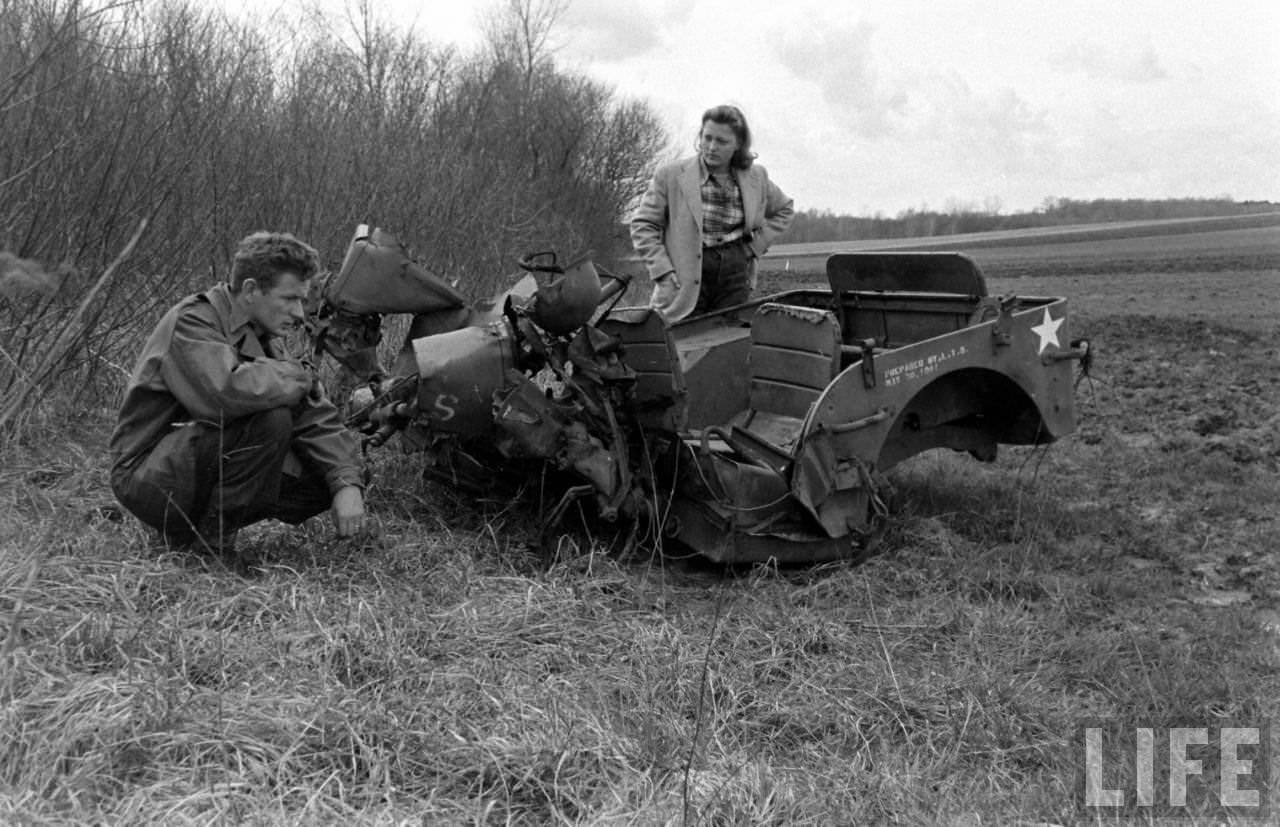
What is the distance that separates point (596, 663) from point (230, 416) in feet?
4.89

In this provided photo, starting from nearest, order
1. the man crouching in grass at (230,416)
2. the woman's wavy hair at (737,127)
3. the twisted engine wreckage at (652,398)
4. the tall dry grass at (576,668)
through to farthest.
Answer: the tall dry grass at (576,668), the man crouching in grass at (230,416), the twisted engine wreckage at (652,398), the woman's wavy hair at (737,127)

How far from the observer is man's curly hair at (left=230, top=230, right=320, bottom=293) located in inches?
164

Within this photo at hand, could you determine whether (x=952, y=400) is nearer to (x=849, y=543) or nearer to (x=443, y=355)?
(x=849, y=543)

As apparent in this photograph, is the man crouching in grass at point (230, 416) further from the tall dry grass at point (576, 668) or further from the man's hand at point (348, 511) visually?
the tall dry grass at point (576, 668)

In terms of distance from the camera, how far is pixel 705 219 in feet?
21.6

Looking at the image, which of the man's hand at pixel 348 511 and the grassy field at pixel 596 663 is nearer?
the grassy field at pixel 596 663

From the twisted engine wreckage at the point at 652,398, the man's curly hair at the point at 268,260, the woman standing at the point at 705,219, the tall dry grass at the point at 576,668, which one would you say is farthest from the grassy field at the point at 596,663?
the woman standing at the point at 705,219

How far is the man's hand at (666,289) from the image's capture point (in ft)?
21.4

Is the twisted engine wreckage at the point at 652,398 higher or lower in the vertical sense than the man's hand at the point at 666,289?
lower

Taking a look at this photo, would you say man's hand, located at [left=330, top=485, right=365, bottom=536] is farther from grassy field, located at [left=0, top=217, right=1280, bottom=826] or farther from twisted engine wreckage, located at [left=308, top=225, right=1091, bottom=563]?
twisted engine wreckage, located at [left=308, top=225, right=1091, bottom=563]

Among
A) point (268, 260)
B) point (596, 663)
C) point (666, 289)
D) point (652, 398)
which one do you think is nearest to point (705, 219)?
point (666, 289)

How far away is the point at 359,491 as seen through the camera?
442cm

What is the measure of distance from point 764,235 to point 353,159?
17.7 ft

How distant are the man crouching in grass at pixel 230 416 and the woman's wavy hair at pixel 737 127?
279 centimetres
